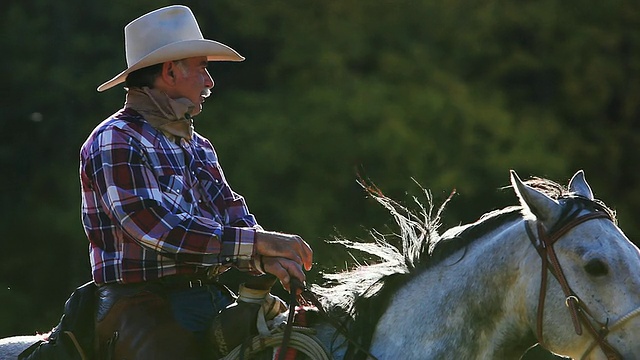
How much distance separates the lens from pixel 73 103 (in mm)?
13141

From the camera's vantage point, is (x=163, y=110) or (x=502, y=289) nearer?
(x=502, y=289)

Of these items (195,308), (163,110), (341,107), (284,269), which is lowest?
(341,107)

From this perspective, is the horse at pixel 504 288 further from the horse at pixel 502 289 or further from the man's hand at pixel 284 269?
the man's hand at pixel 284 269

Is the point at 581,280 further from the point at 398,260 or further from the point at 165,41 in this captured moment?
the point at 165,41

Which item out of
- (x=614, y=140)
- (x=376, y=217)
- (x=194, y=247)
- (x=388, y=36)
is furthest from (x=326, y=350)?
(x=614, y=140)

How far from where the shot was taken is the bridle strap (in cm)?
326

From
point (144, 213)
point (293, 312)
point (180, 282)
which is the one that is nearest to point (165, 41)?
point (144, 213)

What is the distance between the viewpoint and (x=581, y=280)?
331cm

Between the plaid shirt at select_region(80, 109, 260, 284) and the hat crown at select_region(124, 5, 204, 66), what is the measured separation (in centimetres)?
34

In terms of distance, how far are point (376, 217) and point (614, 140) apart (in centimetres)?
418

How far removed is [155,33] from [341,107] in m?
8.37

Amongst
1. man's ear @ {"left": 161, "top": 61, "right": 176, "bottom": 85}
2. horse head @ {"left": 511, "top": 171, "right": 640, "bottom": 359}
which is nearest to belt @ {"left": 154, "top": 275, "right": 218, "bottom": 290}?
man's ear @ {"left": 161, "top": 61, "right": 176, "bottom": 85}

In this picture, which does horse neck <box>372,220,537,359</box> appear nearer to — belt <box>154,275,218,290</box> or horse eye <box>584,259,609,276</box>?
horse eye <box>584,259,609,276</box>

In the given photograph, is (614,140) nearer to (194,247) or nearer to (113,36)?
(113,36)
